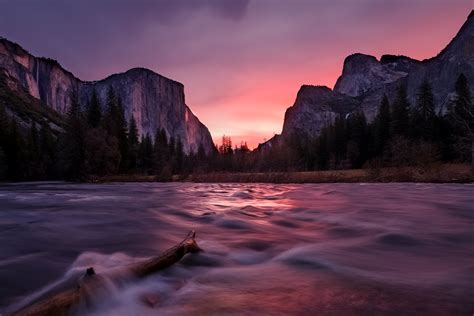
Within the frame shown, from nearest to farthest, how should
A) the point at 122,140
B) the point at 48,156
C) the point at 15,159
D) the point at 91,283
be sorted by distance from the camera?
the point at 91,283, the point at 15,159, the point at 48,156, the point at 122,140

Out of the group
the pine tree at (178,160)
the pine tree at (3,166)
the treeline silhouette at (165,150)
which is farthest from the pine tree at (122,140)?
the pine tree at (178,160)

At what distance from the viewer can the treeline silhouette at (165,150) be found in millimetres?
57594

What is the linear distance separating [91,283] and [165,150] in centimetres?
9080

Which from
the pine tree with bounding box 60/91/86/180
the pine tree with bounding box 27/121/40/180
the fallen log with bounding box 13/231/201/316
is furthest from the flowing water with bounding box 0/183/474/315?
the pine tree with bounding box 27/121/40/180

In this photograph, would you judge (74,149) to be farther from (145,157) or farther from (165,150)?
(165,150)

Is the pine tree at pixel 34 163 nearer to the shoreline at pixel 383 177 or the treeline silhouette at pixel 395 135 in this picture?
the shoreline at pixel 383 177

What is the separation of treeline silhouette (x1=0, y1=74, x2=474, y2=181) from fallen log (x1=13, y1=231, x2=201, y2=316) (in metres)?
39.0

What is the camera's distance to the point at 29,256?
18.3 ft

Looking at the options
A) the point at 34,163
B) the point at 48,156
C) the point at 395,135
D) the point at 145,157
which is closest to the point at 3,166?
the point at 34,163

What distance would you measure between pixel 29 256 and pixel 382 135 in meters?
82.6

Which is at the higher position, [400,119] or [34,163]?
[400,119]

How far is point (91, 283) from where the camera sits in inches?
141

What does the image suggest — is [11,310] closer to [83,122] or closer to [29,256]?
[29,256]

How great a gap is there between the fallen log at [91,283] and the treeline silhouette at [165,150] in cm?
3901
